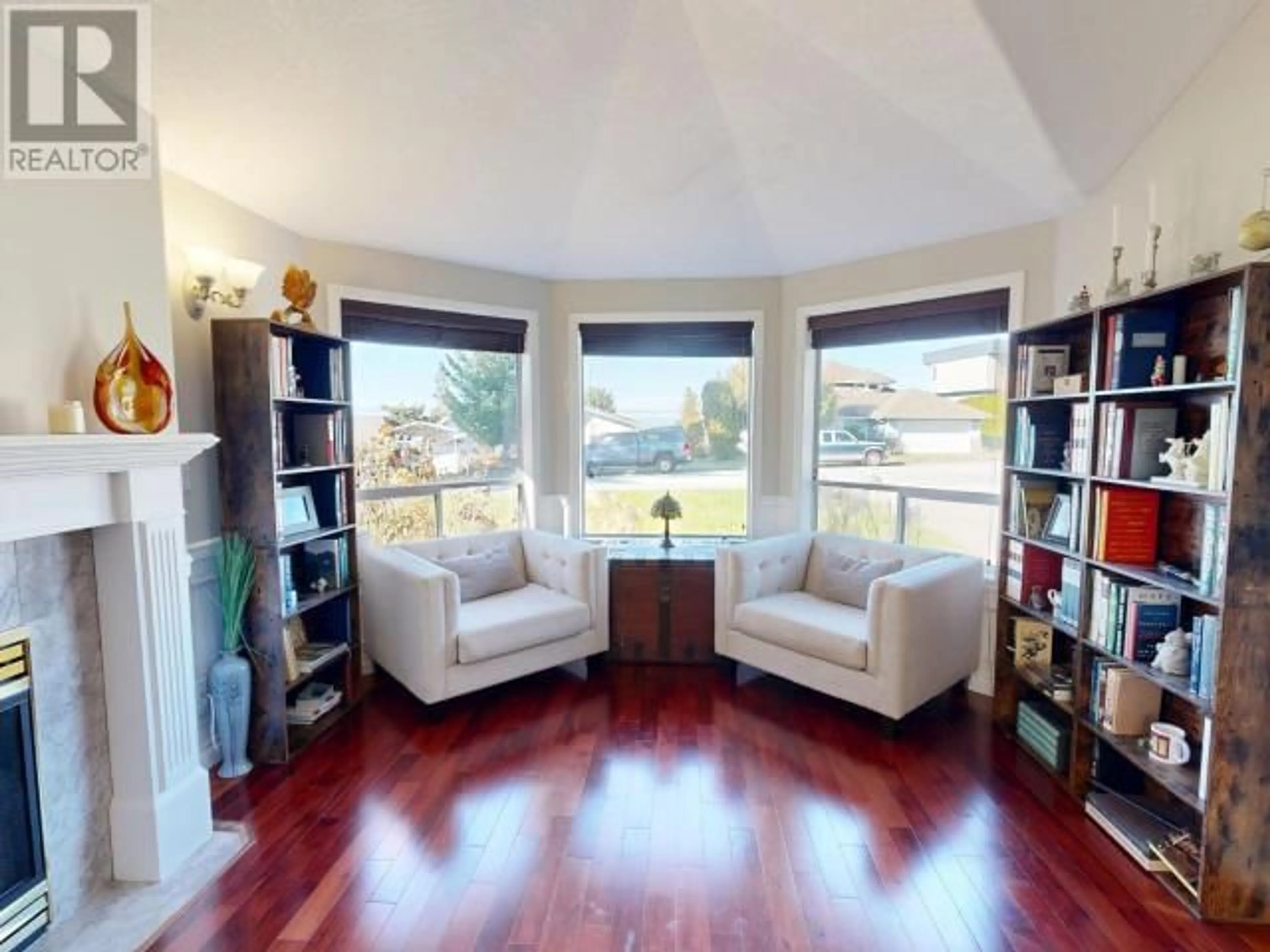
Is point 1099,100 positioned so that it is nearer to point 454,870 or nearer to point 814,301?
point 814,301

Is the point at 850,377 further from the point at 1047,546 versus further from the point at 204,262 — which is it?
the point at 204,262

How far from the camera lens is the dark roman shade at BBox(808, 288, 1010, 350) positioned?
3127 millimetres

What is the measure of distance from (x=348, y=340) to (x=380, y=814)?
212 centimetres

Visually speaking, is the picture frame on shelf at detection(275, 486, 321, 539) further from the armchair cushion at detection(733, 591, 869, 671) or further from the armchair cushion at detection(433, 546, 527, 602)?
the armchair cushion at detection(733, 591, 869, 671)

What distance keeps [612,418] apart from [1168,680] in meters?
3.03

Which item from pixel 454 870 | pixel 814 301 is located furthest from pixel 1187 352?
pixel 454 870

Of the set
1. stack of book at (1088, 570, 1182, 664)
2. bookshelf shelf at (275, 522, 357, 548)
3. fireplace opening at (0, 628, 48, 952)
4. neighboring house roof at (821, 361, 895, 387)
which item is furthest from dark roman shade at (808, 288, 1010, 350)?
fireplace opening at (0, 628, 48, 952)

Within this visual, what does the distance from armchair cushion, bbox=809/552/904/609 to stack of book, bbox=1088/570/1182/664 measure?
1074mm

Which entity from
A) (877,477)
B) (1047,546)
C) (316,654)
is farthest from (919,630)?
(316,654)

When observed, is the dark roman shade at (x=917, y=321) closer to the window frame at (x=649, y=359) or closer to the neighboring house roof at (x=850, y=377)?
the neighboring house roof at (x=850, y=377)

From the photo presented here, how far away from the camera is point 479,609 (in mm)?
3246

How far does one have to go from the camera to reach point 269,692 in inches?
102

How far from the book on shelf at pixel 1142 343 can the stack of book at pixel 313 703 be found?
3489mm

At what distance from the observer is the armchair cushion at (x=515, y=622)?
9.57ft
